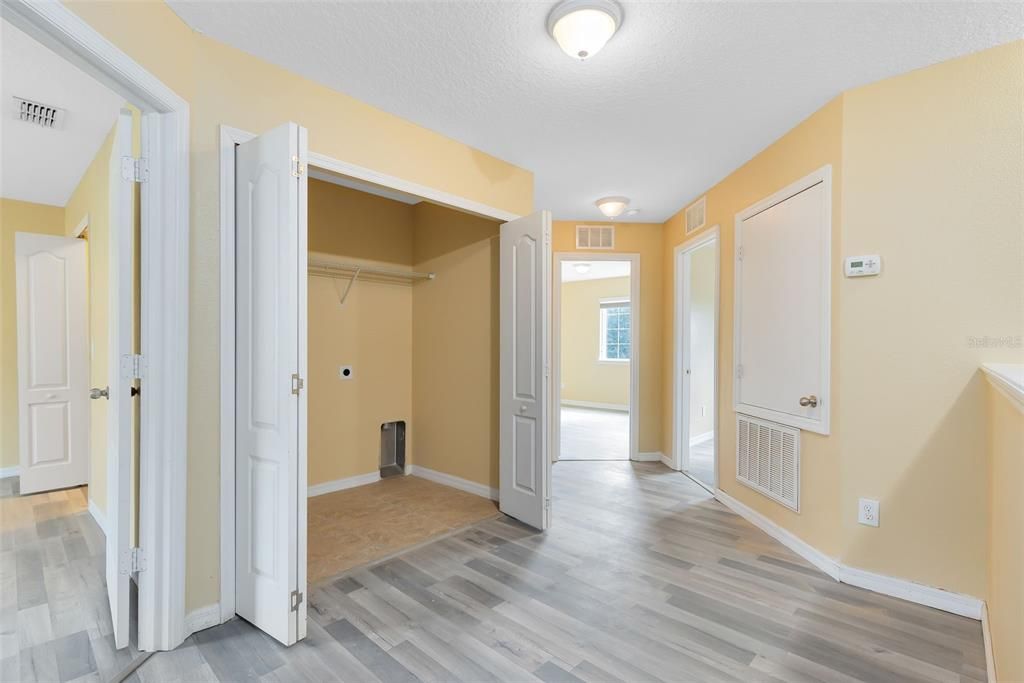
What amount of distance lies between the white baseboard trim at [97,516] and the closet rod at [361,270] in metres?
2.20

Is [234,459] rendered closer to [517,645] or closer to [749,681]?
[517,645]

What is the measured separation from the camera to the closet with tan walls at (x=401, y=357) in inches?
153

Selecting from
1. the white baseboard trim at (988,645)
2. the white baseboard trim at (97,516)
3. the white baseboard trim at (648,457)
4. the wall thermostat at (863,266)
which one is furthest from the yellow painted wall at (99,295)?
the white baseboard trim at (648,457)

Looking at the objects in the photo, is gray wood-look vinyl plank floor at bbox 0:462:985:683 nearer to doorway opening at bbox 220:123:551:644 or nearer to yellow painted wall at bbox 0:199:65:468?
doorway opening at bbox 220:123:551:644

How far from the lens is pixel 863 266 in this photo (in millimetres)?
2473

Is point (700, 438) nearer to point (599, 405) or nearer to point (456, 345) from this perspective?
point (599, 405)

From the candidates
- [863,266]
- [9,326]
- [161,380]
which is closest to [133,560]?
[161,380]

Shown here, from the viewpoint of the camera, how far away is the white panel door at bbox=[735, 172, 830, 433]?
271 cm

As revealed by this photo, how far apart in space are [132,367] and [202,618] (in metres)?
1.13

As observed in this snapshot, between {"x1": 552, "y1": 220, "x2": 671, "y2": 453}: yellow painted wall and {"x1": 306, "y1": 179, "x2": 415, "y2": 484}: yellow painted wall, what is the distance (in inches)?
74.7

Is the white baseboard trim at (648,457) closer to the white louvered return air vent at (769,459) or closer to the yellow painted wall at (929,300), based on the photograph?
the white louvered return air vent at (769,459)

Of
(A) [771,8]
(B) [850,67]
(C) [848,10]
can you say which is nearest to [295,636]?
(A) [771,8]

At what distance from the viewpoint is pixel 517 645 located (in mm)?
1970

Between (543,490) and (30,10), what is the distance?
124 inches
